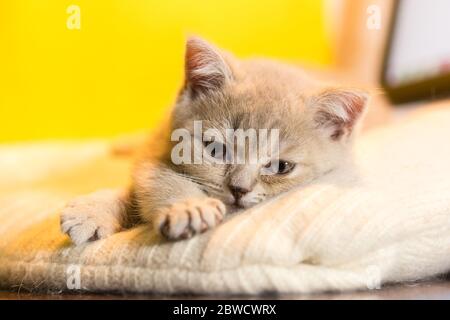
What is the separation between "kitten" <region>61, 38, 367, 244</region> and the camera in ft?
3.01

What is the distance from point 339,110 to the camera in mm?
1066

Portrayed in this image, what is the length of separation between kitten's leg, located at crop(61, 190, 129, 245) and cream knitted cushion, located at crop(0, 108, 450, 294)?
29 millimetres

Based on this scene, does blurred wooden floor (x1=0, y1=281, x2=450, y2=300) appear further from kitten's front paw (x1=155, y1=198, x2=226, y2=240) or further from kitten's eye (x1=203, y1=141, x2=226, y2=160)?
kitten's eye (x1=203, y1=141, x2=226, y2=160)

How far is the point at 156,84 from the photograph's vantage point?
2250 mm

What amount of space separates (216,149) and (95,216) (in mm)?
279

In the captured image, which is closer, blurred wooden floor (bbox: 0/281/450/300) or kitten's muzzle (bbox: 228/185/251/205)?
blurred wooden floor (bbox: 0/281/450/300)

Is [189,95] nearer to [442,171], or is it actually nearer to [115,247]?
[115,247]

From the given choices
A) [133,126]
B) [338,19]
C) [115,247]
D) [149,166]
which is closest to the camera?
[115,247]

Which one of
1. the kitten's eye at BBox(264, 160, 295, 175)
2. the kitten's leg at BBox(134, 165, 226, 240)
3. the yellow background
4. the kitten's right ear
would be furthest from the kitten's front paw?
the yellow background

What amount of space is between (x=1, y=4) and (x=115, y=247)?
134 centimetres

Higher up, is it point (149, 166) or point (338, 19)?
point (338, 19)

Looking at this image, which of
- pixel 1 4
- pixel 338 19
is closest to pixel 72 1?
pixel 1 4

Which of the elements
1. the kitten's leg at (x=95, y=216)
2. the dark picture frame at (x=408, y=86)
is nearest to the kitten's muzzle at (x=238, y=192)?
the kitten's leg at (x=95, y=216)

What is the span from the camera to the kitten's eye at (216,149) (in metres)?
0.99
